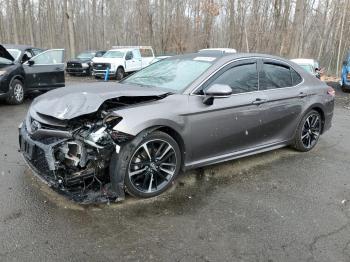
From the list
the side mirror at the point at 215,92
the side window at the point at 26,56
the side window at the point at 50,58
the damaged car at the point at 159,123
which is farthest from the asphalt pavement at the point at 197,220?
the side window at the point at 26,56

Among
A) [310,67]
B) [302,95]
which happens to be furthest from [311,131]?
[310,67]

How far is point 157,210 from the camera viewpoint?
13.0 ft

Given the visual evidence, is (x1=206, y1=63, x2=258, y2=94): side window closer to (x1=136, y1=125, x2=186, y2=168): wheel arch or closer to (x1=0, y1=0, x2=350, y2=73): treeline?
(x1=136, y1=125, x2=186, y2=168): wheel arch

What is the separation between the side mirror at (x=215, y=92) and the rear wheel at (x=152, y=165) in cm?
70

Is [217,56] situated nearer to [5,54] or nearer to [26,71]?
[5,54]

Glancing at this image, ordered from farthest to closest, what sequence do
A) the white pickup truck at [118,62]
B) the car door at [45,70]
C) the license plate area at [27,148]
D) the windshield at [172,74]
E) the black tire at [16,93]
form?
the white pickup truck at [118,62]
the car door at [45,70]
the black tire at [16,93]
the windshield at [172,74]
the license plate area at [27,148]

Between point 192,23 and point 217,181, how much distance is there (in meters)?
27.2

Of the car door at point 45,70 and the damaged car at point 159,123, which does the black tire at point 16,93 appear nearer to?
the car door at point 45,70

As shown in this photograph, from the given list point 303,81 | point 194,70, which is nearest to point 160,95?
point 194,70

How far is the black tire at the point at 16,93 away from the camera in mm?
9750

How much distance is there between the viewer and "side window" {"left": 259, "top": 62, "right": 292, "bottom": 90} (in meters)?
5.38

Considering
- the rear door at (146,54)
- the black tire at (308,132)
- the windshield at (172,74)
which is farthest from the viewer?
the rear door at (146,54)

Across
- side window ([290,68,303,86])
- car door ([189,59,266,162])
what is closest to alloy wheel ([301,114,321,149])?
side window ([290,68,303,86])

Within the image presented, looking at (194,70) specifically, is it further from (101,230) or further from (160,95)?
(101,230)
